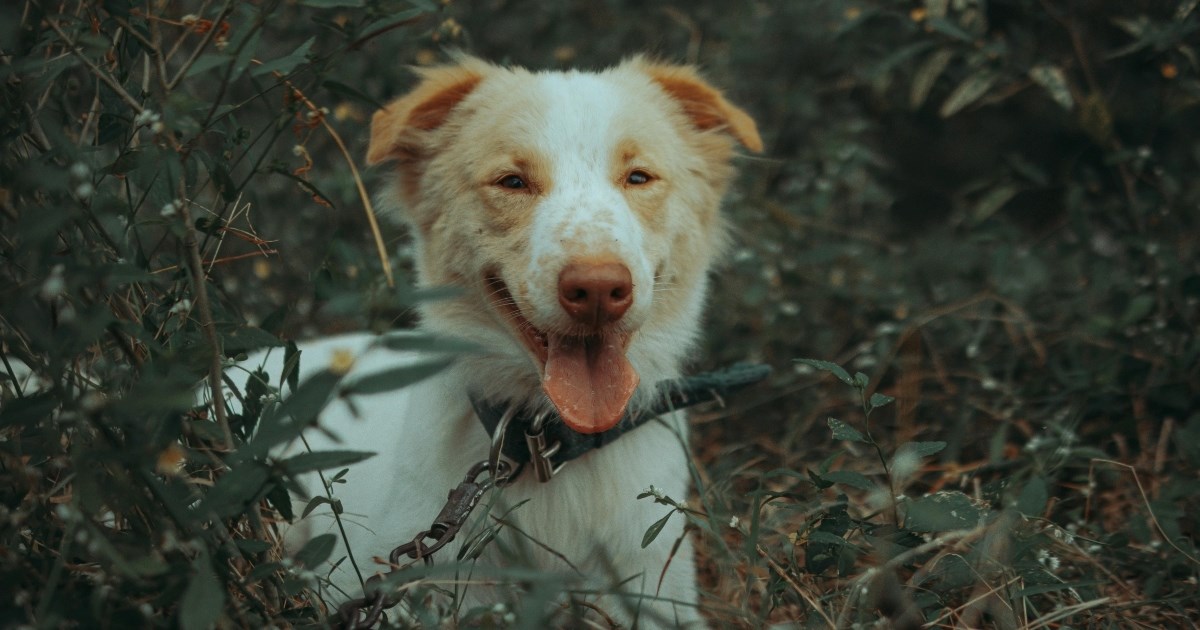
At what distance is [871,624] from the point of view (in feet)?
7.01

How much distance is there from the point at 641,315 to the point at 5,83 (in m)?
1.50

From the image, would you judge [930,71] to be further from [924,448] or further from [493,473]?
[493,473]

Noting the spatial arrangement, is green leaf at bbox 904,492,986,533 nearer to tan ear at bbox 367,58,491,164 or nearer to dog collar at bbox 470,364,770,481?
dog collar at bbox 470,364,770,481

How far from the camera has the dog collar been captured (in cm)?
250

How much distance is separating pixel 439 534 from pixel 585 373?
586 mm

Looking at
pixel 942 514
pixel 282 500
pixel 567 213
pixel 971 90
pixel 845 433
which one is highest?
pixel 567 213

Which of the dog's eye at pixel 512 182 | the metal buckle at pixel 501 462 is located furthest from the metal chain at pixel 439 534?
the dog's eye at pixel 512 182

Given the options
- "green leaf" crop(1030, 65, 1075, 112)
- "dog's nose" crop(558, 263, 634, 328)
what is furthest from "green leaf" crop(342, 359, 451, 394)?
"green leaf" crop(1030, 65, 1075, 112)

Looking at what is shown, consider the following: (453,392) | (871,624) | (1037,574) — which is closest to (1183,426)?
(1037,574)

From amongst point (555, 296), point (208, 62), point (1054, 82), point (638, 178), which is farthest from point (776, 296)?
point (208, 62)

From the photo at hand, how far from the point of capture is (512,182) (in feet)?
8.93

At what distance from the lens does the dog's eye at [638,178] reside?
275 centimetres

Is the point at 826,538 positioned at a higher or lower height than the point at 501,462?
lower

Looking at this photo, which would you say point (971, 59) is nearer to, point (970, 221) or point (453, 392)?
point (970, 221)
